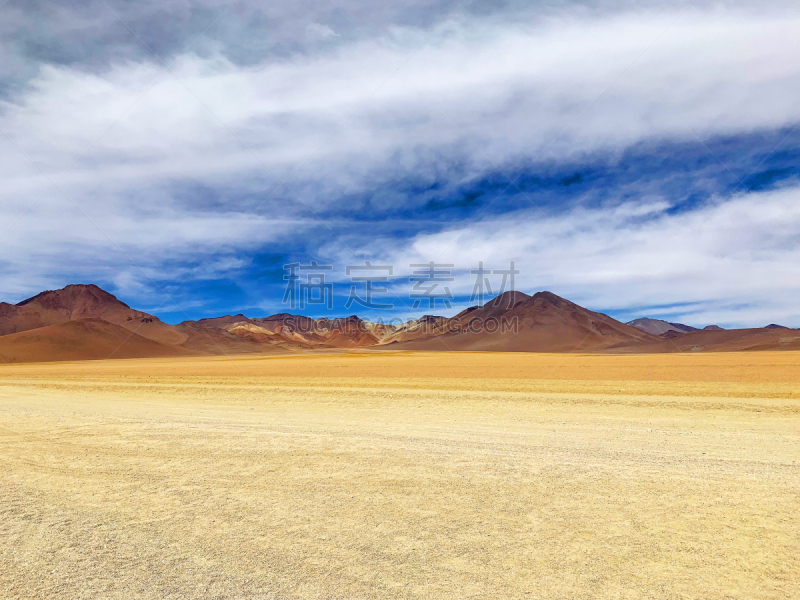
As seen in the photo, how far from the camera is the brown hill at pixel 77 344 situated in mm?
99512

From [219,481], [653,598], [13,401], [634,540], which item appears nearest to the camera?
[653,598]

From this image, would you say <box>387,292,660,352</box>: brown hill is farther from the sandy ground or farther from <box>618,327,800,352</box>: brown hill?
the sandy ground

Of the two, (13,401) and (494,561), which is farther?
(13,401)

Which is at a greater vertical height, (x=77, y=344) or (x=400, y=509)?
(x=77, y=344)

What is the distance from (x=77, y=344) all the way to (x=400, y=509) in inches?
5109

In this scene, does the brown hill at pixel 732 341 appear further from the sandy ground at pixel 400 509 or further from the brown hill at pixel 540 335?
the sandy ground at pixel 400 509

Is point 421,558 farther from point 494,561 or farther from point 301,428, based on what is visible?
point 301,428

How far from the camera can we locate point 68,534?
17.2ft

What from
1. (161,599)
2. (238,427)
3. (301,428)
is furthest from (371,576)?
Result: (238,427)

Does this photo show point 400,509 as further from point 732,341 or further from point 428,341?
point 428,341

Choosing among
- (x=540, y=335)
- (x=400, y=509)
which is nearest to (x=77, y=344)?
(x=540, y=335)

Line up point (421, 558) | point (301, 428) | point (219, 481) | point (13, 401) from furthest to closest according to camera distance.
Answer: point (13, 401) → point (301, 428) → point (219, 481) → point (421, 558)

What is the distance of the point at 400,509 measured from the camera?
6.00 m

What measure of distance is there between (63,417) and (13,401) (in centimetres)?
829
